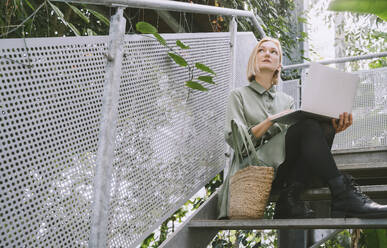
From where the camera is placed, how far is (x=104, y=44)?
1.53 metres

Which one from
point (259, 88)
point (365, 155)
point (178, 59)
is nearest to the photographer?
point (178, 59)

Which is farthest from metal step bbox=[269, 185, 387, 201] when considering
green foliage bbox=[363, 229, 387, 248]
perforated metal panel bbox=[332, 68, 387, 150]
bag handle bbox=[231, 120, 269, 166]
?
green foliage bbox=[363, 229, 387, 248]

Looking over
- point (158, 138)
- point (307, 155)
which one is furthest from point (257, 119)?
point (158, 138)

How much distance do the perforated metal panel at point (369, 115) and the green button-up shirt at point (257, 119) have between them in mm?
1095

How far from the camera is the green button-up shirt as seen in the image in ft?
6.73

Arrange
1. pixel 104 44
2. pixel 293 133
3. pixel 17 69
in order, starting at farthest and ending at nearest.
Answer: pixel 293 133, pixel 104 44, pixel 17 69

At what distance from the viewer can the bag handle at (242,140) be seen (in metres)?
1.92

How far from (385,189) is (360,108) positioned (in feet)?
5.25

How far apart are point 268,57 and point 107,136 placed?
125cm

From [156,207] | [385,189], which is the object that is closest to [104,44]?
[156,207]

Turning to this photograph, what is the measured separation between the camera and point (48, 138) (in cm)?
131

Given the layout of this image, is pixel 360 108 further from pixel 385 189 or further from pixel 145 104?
pixel 145 104

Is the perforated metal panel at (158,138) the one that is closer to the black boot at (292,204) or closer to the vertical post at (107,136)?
the vertical post at (107,136)

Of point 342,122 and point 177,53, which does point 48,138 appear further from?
point 342,122
